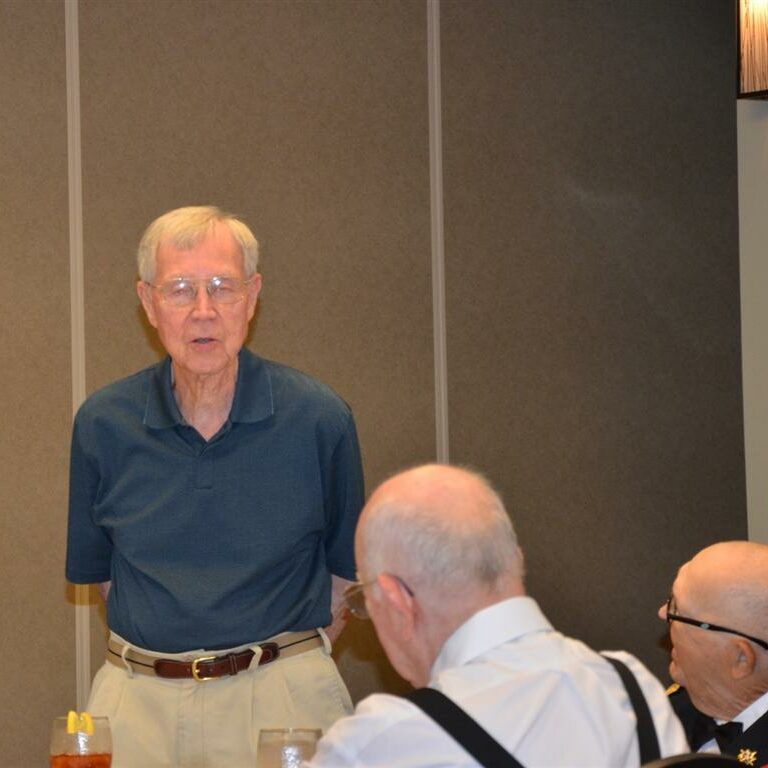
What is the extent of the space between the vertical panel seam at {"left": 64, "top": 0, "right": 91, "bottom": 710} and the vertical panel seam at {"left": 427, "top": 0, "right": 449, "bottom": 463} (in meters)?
1.24

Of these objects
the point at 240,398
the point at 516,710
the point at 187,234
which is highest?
the point at 187,234

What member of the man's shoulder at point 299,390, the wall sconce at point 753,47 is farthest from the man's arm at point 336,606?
the wall sconce at point 753,47

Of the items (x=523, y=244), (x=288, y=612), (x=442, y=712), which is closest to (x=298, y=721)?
(x=288, y=612)

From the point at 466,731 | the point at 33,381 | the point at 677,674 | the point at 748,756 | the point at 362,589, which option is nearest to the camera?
the point at 466,731

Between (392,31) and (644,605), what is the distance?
233cm

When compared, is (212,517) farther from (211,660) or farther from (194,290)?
(194,290)

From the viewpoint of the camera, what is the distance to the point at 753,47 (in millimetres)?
4371

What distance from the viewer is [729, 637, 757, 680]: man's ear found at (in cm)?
259

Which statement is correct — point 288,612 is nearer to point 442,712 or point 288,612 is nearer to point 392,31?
point 442,712

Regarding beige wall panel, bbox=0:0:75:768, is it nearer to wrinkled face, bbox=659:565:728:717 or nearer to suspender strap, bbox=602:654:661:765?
wrinkled face, bbox=659:565:728:717

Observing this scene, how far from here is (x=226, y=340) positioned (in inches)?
105

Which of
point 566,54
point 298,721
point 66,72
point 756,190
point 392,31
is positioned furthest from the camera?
point 756,190

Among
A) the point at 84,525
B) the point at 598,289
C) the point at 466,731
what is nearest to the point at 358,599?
the point at 466,731

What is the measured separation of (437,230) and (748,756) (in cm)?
256
